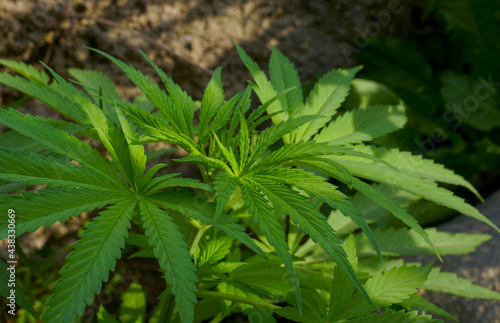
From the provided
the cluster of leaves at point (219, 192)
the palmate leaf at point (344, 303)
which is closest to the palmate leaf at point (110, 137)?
the cluster of leaves at point (219, 192)

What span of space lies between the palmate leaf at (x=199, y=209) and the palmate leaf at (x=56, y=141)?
109 millimetres

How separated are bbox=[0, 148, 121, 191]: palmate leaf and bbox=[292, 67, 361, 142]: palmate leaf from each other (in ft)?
1.53

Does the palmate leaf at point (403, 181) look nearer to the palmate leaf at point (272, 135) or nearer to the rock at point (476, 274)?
the palmate leaf at point (272, 135)

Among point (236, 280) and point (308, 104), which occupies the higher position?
point (308, 104)

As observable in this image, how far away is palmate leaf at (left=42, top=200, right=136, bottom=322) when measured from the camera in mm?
605

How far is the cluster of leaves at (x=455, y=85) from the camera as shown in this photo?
2.27m

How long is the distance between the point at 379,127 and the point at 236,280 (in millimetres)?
540

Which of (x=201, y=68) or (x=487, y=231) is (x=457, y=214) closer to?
(x=487, y=231)

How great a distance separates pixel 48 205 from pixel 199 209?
0.25 metres

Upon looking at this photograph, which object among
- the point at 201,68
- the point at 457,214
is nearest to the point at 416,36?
the point at 457,214

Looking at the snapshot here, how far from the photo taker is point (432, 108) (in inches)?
91.7

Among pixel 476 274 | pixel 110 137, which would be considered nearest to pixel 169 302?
pixel 110 137

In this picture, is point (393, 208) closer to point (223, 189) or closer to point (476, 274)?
point (223, 189)

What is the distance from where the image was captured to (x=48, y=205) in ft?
2.26
